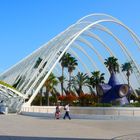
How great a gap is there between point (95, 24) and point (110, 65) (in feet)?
75.2

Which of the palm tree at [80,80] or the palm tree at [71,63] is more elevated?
the palm tree at [71,63]

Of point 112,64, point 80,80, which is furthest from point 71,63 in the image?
point 112,64


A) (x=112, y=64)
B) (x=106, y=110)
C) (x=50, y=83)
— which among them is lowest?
(x=106, y=110)

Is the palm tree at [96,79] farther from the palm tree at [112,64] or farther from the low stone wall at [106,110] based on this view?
the low stone wall at [106,110]

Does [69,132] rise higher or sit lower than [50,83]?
lower

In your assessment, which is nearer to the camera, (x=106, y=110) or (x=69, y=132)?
(x=69, y=132)

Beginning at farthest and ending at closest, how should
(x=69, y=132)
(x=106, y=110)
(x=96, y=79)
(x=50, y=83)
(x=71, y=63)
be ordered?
(x=71, y=63), (x=50, y=83), (x=96, y=79), (x=106, y=110), (x=69, y=132)

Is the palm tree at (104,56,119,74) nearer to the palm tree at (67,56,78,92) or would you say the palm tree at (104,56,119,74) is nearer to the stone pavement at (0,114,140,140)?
the palm tree at (67,56,78,92)

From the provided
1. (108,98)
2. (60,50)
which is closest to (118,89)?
(108,98)

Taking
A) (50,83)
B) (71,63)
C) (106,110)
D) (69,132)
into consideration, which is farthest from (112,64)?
(69,132)

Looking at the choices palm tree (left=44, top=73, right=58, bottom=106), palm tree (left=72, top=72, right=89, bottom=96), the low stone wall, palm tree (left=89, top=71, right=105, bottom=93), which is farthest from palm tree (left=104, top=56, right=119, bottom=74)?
the low stone wall

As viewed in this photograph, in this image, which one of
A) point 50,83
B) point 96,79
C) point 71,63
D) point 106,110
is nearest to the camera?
point 106,110

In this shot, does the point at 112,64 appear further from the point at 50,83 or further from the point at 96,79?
the point at 50,83

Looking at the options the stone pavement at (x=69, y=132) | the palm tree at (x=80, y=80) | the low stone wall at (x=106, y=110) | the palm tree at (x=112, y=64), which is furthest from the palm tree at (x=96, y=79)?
the stone pavement at (x=69, y=132)
